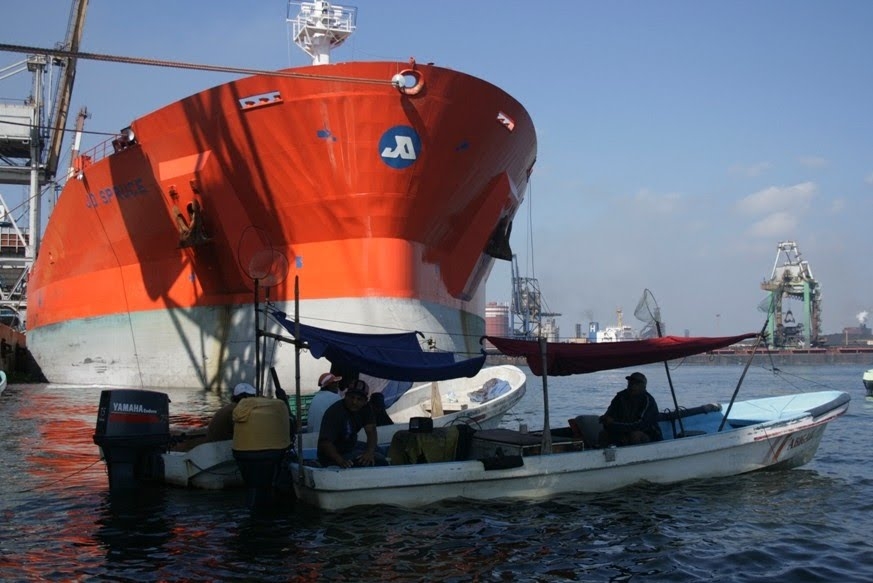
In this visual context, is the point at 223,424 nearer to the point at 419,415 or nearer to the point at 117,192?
the point at 419,415

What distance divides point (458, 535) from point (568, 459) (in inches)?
84.5

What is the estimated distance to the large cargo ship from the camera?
20984mm

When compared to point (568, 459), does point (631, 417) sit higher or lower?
higher

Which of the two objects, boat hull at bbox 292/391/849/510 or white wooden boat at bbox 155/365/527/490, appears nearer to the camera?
boat hull at bbox 292/391/849/510

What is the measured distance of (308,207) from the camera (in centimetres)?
2183

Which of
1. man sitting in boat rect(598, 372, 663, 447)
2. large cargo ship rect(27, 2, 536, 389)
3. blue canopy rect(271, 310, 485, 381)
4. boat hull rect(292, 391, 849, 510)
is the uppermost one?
large cargo ship rect(27, 2, 536, 389)

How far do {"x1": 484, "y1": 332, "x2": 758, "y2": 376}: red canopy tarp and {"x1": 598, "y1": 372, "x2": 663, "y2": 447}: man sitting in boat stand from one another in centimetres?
33

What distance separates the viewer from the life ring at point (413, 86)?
20297 mm

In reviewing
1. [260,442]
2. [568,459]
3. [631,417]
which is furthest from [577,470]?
[260,442]

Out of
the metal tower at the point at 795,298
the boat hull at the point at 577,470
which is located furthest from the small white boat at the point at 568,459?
the metal tower at the point at 795,298

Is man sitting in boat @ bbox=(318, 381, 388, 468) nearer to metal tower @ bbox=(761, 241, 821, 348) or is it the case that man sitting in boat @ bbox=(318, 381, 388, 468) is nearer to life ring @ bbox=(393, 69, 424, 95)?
life ring @ bbox=(393, 69, 424, 95)

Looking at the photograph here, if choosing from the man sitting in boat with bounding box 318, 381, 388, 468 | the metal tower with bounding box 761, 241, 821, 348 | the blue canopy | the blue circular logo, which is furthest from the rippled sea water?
the metal tower with bounding box 761, 241, 821, 348

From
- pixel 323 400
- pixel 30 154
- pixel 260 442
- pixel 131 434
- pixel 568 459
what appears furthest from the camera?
pixel 30 154

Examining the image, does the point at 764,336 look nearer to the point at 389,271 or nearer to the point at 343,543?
the point at 343,543
